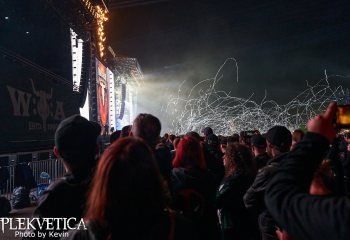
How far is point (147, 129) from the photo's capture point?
3182 mm

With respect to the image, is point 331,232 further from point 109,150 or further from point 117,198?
point 109,150

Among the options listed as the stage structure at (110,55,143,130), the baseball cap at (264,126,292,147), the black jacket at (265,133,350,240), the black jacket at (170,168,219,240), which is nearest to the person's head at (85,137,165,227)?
the black jacket at (265,133,350,240)

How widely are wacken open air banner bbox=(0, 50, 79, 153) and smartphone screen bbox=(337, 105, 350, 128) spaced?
26.0ft

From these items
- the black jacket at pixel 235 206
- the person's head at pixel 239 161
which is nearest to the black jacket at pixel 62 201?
the black jacket at pixel 235 206

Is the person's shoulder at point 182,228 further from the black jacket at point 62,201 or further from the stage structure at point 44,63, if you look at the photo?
the stage structure at point 44,63

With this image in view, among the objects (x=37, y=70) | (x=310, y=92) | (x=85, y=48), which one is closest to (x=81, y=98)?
(x=85, y=48)

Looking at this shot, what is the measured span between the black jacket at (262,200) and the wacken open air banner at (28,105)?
6.47m

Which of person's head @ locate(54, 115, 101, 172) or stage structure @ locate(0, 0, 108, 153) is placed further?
stage structure @ locate(0, 0, 108, 153)

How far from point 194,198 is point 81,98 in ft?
38.0

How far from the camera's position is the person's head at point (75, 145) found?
2266mm

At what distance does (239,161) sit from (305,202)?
2548mm

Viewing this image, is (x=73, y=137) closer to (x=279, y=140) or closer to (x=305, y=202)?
(x=305, y=202)

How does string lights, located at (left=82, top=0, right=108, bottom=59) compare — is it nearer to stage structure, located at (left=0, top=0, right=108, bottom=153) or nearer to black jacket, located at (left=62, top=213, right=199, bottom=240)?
stage structure, located at (left=0, top=0, right=108, bottom=153)

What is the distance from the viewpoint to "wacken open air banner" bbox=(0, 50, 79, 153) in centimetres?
815
